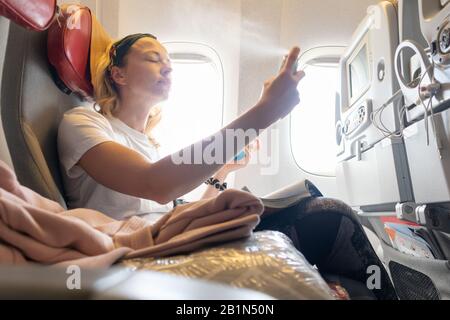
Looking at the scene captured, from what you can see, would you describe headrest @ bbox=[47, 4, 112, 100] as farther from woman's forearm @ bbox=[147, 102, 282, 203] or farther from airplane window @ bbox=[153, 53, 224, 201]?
airplane window @ bbox=[153, 53, 224, 201]

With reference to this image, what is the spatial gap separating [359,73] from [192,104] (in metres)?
1.20

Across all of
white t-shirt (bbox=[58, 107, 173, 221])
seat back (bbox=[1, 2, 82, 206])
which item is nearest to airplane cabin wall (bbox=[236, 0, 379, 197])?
white t-shirt (bbox=[58, 107, 173, 221])

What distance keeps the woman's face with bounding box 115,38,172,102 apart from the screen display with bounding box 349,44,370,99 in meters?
0.81

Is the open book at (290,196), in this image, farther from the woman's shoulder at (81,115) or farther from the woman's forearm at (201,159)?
the woman's shoulder at (81,115)

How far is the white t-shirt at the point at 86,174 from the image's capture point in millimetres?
1003

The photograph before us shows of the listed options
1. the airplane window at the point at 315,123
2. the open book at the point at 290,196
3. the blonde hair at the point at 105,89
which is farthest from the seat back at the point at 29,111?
the airplane window at the point at 315,123

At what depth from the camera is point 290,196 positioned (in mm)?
844

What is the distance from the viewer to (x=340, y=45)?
229 centimetres

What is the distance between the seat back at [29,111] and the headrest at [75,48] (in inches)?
1.7

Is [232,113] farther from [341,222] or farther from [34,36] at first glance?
[341,222]

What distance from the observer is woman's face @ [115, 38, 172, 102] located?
133 centimetres
